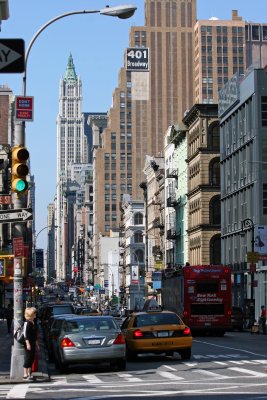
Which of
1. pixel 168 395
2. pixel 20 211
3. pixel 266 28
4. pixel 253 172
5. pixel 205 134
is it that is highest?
pixel 266 28

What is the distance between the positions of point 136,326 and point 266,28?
17215 centimetres

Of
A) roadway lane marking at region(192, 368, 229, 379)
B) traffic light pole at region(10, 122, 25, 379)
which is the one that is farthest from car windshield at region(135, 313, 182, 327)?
traffic light pole at region(10, 122, 25, 379)

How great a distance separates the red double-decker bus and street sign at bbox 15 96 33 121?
84.1ft

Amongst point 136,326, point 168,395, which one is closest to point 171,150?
point 136,326

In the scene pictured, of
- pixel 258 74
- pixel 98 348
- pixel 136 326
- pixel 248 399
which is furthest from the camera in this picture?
pixel 258 74

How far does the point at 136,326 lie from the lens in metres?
29.4

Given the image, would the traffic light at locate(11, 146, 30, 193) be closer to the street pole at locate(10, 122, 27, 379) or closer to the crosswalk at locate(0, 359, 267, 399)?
the street pole at locate(10, 122, 27, 379)

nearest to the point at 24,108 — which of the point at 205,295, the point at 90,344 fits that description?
the point at 90,344

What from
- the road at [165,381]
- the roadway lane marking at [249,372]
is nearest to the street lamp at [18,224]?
the road at [165,381]

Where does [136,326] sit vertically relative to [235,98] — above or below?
below

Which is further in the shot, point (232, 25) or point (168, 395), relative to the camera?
point (232, 25)

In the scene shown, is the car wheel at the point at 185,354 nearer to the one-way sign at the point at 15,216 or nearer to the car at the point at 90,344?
the car at the point at 90,344

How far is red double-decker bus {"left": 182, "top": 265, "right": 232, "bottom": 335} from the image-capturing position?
161 feet

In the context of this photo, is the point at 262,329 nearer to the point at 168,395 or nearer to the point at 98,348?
the point at 98,348
